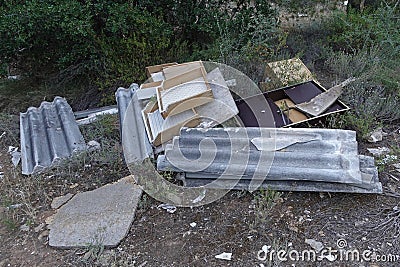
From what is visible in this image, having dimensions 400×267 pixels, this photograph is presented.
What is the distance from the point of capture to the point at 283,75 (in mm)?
4129

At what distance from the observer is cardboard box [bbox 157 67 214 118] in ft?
10.9

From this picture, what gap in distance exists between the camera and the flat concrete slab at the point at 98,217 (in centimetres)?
266

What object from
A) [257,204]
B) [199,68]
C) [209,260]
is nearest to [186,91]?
[199,68]

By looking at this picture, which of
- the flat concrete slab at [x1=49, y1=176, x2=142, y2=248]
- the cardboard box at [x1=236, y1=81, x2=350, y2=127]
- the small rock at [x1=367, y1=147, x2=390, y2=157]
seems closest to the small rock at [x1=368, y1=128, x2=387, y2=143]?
the small rock at [x1=367, y1=147, x2=390, y2=157]

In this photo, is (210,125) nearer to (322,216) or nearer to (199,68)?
(199,68)

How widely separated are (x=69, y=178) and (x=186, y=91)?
1.25m

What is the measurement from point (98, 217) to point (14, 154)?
1355 mm

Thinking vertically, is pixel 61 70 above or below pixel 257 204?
above

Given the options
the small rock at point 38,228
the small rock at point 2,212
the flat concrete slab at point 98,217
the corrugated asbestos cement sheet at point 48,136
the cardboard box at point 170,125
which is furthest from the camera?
the corrugated asbestos cement sheet at point 48,136

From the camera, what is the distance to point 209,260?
98.2 inches

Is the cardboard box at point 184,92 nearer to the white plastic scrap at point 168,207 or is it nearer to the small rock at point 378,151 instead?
the white plastic scrap at point 168,207

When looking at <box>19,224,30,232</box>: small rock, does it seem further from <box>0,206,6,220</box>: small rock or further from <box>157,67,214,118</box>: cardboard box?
<box>157,67,214,118</box>: cardboard box

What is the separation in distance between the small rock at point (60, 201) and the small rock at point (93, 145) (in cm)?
56

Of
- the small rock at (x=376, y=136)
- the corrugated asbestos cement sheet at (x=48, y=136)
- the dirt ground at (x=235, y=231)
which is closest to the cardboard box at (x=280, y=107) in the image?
the small rock at (x=376, y=136)
